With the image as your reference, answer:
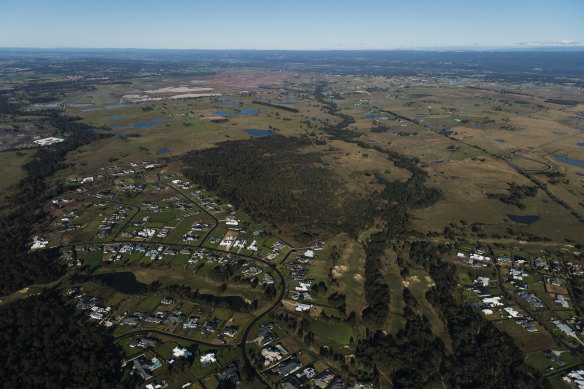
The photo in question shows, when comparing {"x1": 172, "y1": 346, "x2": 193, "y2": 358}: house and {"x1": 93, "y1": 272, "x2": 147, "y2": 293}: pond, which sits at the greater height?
{"x1": 172, "y1": 346, "x2": 193, "y2": 358}: house

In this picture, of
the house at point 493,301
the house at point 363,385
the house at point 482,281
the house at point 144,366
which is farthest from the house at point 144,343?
the house at point 482,281

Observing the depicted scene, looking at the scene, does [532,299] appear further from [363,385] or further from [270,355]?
[270,355]

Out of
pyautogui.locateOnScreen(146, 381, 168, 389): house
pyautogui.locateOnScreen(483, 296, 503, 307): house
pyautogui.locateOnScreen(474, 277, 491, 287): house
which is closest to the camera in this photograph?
pyautogui.locateOnScreen(146, 381, 168, 389): house

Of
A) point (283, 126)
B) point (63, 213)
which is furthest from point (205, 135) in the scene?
point (63, 213)

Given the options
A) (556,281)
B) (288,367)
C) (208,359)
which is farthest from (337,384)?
(556,281)

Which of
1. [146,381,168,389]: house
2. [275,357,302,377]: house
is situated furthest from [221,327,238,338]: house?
[146,381,168,389]: house

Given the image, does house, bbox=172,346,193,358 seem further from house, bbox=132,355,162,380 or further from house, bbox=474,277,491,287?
house, bbox=474,277,491,287

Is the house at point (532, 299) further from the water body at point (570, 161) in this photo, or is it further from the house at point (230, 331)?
the water body at point (570, 161)

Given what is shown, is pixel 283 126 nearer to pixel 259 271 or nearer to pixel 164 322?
pixel 259 271
